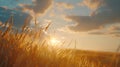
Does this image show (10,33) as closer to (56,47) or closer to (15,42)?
(15,42)

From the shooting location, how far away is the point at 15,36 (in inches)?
207

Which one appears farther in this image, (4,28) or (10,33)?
(10,33)

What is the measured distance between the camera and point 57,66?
16.9 ft

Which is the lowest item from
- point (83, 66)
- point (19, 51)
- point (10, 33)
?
point (83, 66)

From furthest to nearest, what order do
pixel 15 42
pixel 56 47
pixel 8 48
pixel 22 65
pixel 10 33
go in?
1. pixel 56 47
2. pixel 10 33
3. pixel 15 42
4. pixel 8 48
5. pixel 22 65

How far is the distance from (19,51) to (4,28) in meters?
0.58

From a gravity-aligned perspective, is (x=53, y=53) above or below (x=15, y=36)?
below

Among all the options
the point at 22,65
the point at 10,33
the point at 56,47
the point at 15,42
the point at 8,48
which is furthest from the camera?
the point at 56,47

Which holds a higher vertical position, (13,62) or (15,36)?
(15,36)

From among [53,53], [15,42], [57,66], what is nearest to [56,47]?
[53,53]

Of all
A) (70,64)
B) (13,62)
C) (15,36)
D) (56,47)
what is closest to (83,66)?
(70,64)

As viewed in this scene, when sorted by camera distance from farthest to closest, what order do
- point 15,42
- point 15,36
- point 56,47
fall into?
point 56,47, point 15,36, point 15,42

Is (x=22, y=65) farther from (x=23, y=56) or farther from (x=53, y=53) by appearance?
(x=53, y=53)

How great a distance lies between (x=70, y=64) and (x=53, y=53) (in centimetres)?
48
